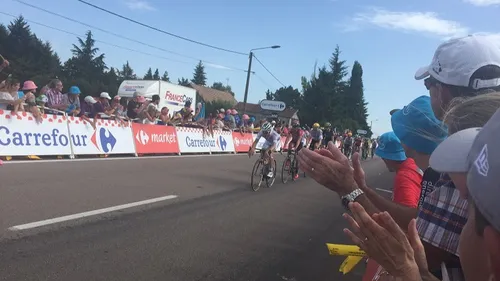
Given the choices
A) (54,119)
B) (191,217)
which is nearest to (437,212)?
(191,217)

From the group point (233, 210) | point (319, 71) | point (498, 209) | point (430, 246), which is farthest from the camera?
point (319, 71)

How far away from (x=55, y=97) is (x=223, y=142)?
9.45 metres

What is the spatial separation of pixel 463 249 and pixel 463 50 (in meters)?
1.25

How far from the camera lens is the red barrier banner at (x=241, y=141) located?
21964 millimetres

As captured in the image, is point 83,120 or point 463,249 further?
point 83,120

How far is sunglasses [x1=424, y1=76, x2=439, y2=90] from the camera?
2.05 metres

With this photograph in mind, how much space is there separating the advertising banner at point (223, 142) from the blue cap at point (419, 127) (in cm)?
1700

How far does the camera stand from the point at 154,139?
15352 mm

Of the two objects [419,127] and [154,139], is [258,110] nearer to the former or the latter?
[154,139]

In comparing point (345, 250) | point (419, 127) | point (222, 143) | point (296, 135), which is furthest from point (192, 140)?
point (419, 127)

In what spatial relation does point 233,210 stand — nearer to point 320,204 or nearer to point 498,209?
point 320,204

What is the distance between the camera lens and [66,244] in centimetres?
467

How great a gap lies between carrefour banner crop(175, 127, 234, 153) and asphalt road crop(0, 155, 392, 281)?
6.84 metres

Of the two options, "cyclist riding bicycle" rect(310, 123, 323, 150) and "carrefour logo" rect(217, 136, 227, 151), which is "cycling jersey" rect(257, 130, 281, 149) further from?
"carrefour logo" rect(217, 136, 227, 151)
